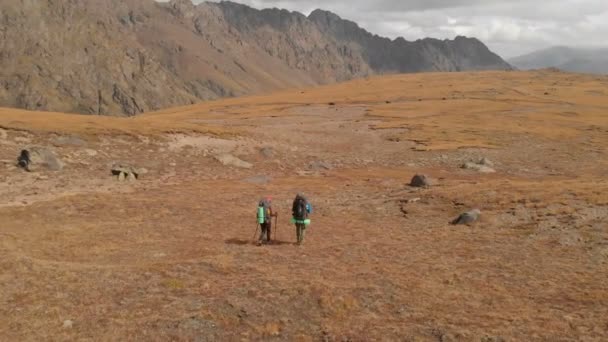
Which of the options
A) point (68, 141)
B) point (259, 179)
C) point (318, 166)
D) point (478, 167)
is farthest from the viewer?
point (478, 167)

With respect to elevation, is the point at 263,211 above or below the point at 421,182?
above

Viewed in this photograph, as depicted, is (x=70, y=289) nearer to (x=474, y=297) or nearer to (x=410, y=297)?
(x=410, y=297)

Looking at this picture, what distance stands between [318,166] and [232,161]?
8.15m

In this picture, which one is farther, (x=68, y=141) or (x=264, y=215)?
(x=68, y=141)

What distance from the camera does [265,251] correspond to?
22.3 m

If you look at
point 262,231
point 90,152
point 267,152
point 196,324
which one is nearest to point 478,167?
point 267,152

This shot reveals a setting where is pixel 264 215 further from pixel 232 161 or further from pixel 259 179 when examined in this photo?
pixel 232 161

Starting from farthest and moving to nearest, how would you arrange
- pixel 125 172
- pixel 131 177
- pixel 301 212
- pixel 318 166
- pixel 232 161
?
pixel 318 166 < pixel 232 161 < pixel 125 172 < pixel 131 177 < pixel 301 212

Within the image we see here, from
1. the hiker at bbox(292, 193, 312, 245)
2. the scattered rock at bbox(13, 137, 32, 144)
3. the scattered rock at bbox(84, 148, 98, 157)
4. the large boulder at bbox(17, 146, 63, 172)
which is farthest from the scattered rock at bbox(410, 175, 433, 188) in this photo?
the scattered rock at bbox(13, 137, 32, 144)

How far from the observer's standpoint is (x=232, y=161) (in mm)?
45219

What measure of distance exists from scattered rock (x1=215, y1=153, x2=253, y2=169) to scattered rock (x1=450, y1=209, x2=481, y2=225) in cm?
2234

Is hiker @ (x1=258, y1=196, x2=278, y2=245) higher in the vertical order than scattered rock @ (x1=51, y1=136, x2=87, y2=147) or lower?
lower

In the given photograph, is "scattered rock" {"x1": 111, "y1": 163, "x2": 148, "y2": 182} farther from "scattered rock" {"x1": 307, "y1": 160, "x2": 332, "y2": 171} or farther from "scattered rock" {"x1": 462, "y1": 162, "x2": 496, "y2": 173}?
"scattered rock" {"x1": 462, "y1": 162, "x2": 496, "y2": 173}

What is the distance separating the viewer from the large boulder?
34.6 m
